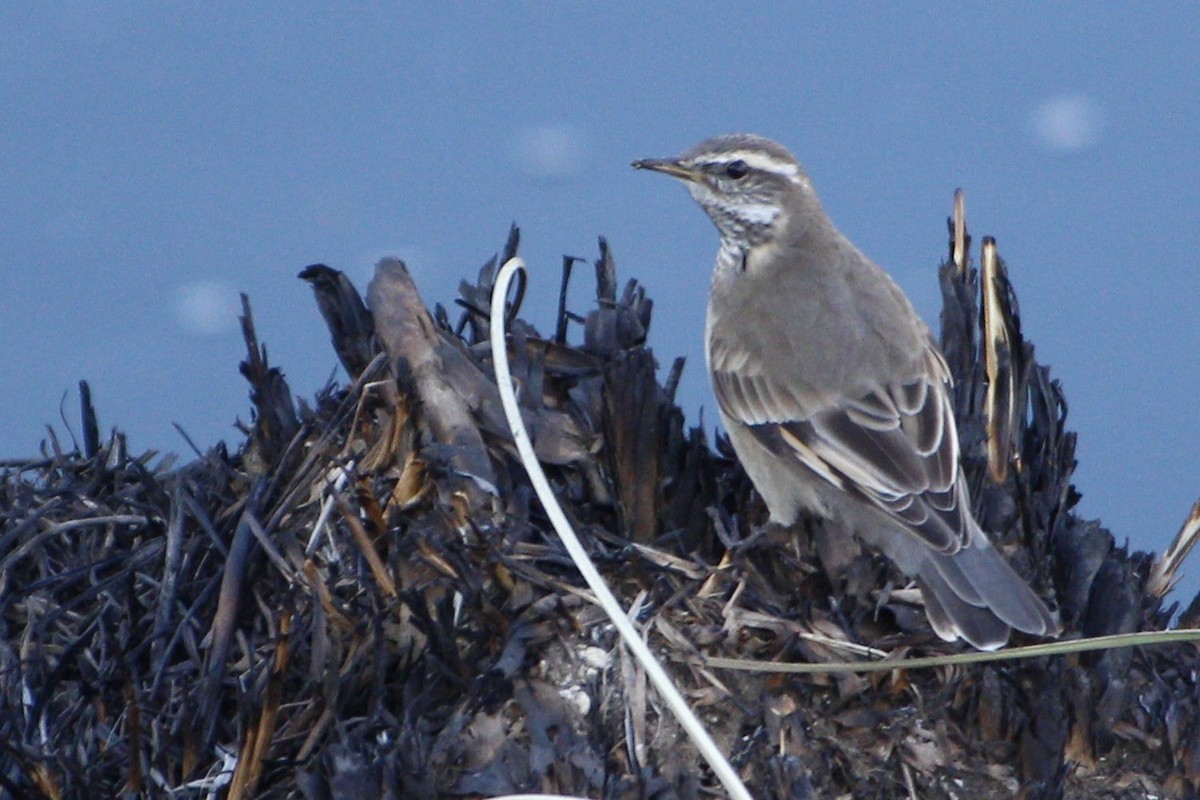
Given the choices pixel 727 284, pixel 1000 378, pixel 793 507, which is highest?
pixel 727 284

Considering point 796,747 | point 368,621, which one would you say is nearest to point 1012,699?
point 796,747

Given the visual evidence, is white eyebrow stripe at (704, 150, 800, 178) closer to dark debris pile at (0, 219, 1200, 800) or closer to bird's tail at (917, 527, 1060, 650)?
dark debris pile at (0, 219, 1200, 800)

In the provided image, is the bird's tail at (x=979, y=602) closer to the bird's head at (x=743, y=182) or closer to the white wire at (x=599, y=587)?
the white wire at (x=599, y=587)

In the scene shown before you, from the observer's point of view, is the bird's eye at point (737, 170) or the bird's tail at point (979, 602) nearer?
the bird's tail at point (979, 602)

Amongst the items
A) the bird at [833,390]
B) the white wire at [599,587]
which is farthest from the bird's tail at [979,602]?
the white wire at [599,587]

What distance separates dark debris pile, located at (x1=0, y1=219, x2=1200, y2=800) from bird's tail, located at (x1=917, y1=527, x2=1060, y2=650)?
87 millimetres

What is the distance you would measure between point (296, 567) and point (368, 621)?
295 mm

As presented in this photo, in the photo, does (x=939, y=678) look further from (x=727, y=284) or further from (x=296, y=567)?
(x=727, y=284)


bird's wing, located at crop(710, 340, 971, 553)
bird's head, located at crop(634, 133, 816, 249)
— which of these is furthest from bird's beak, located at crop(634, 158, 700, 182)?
bird's wing, located at crop(710, 340, 971, 553)

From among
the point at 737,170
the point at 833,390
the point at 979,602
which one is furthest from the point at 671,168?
the point at 979,602

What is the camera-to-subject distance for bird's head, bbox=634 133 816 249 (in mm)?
4805

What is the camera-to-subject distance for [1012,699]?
132 inches

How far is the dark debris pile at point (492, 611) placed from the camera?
3.13m

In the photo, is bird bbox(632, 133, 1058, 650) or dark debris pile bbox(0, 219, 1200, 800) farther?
bird bbox(632, 133, 1058, 650)
